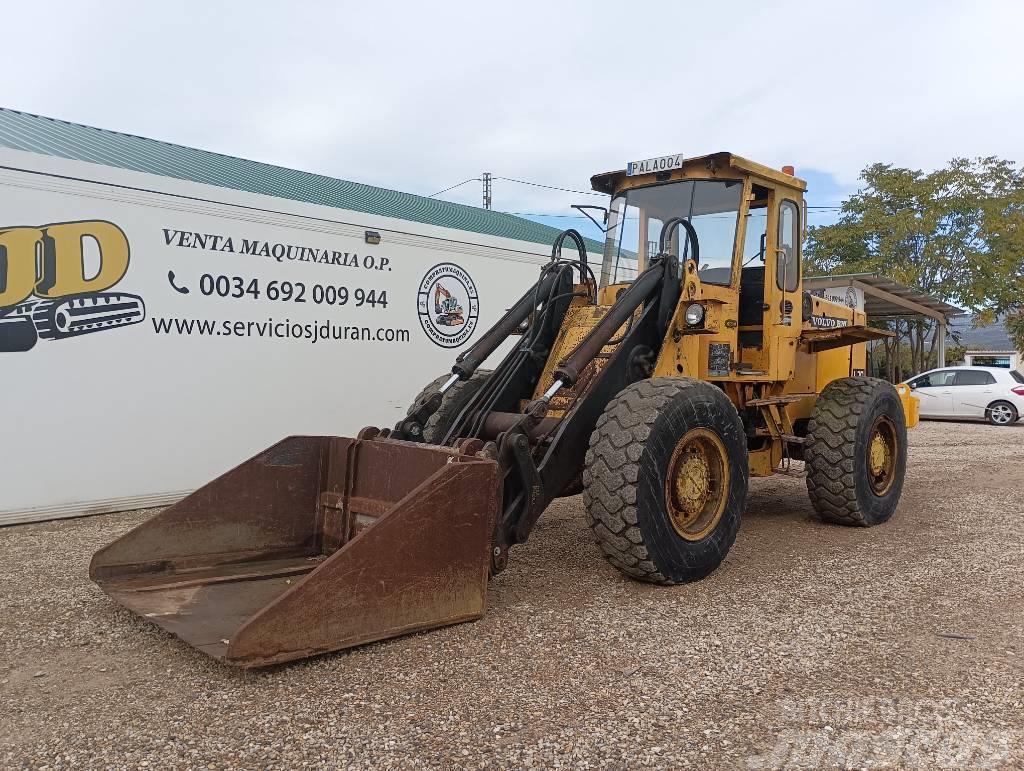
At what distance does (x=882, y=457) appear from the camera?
7129 mm

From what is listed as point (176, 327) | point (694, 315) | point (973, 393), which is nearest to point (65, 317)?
point (176, 327)

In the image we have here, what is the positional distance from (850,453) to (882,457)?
35.8 inches

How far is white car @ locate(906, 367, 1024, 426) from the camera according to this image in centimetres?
1805

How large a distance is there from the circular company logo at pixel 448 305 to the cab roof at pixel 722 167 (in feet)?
12.0

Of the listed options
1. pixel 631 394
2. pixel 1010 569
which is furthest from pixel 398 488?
pixel 1010 569

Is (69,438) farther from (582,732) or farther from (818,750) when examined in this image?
(818,750)

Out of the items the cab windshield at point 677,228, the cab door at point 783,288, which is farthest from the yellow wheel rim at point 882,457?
the cab windshield at point 677,228

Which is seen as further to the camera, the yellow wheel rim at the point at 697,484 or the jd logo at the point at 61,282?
the jd logo at the point at 61,282

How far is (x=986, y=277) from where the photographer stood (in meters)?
24.2

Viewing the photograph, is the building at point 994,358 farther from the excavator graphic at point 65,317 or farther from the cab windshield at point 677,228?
the excavator graphic at point 65,317

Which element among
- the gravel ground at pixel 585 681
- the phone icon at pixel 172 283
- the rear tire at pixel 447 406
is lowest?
the gravel ground at pixel 585 681

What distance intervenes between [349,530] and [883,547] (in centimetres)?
395

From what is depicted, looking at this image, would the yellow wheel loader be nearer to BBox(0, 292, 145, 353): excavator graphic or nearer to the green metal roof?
the green metal roof

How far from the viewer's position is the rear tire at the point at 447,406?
5.55 m
